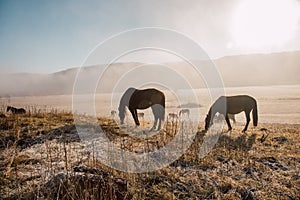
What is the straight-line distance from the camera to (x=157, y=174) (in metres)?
5.54

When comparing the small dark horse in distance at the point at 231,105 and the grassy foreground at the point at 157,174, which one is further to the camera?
the small dark horse in distance at the point at 231,105

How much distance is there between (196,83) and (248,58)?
189ft

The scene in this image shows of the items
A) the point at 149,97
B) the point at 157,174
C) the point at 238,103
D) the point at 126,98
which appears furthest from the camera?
the point at 126,98

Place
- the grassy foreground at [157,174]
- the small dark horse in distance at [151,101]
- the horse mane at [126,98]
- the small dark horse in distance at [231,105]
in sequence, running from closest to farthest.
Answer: the grassy foreground at [157,174] → the small dark horse in distance at [151,101] → the small dark horse in distance at [231,105] → the horse mane at [126,98]

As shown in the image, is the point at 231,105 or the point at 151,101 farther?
the point at 231,105

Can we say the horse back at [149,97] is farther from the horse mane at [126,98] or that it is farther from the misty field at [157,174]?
the misty field at [157,174]

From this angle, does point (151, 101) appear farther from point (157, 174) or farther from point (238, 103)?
point (157, 174)

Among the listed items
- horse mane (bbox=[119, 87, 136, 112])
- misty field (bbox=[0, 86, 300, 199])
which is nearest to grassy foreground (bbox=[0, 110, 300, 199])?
misty field (bbox=[0, 86, 300, 199])

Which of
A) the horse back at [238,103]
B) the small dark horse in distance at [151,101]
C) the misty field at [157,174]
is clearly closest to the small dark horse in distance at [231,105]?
the horse back at [238,103]

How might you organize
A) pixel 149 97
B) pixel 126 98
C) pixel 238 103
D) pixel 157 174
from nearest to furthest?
pixel 157 174 < pixel 149 97 < pixel 238 103 < pixel 126 98

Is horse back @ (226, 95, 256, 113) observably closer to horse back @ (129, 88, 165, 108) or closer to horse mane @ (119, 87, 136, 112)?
horse back @ (129, 88, 165, 108)

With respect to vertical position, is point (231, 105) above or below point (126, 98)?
below

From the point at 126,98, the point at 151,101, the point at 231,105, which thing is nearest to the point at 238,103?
the point at 231,105

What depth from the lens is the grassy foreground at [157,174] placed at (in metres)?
4.27
